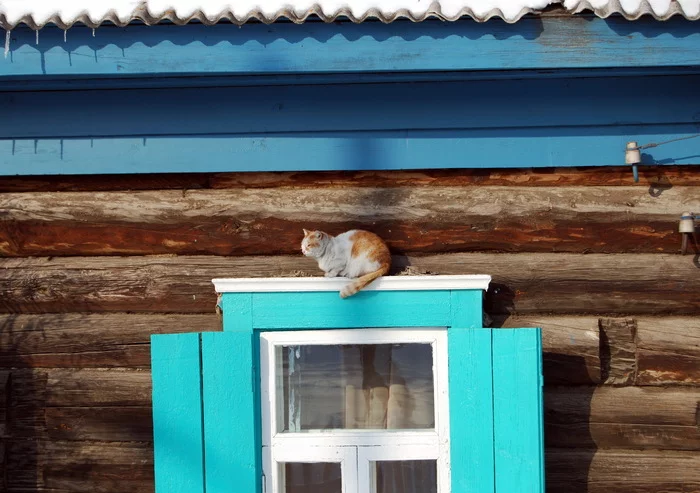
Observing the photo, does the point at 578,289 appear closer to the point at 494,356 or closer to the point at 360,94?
the point at 494,356

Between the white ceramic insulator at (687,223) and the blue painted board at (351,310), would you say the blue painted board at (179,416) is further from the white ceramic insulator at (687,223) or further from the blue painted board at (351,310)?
the white ceramic insulator at (687,223)

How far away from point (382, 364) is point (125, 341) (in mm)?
1076

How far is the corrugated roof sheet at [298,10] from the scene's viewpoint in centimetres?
314

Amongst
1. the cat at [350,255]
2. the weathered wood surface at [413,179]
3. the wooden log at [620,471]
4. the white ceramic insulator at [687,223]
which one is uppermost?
the weathered wood surface at [413,179]

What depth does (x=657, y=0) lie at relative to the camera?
124 inches

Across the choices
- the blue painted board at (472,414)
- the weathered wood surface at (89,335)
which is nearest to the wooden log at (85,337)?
the weathered wood surface at (89,335)

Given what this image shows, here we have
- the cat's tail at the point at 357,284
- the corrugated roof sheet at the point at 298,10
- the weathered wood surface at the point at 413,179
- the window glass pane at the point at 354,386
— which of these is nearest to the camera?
the corrugated roof sheet at the point at 298,10

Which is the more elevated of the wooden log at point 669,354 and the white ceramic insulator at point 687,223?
the white ceramic insulator at point 687,223

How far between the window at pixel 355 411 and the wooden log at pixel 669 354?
0.83 m

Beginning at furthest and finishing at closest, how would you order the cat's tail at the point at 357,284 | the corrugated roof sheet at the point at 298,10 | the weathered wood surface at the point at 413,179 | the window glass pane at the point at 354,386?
the weathered wood surface at the point at 413,179, the window glass pane at the point at 354,386, the cat's tail at the point at 357,284, the corrugated roof sheet at the point at 298,10

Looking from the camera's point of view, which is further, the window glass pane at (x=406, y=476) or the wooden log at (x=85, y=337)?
the wooden log at (x=85, y=337)

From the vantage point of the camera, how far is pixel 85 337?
3.56m

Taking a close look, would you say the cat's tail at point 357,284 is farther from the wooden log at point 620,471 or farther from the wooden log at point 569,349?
the wooden log at point 620,471

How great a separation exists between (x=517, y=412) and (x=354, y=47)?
1.50 meters
